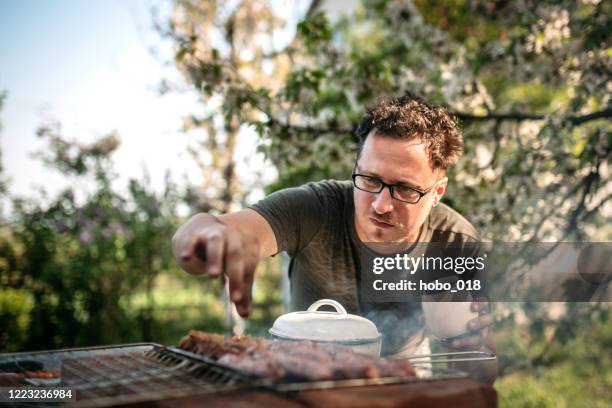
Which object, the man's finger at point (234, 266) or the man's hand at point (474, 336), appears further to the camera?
the man's hand at point (474, 336)

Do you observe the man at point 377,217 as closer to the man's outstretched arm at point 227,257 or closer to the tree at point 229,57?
the man's outstretched arm at point 227,257

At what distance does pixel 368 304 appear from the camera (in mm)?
2729

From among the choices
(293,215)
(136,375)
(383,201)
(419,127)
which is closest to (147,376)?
(136,375)

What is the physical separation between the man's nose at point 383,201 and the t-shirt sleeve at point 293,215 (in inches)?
14.4

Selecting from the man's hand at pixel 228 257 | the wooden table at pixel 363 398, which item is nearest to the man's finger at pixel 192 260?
the man's hand at pixel 228 257

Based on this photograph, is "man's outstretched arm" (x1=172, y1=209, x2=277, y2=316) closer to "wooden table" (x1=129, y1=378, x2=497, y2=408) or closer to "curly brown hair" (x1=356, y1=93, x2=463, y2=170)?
"wooden table" (x1=129, y1=378, x2=497, y2=408)

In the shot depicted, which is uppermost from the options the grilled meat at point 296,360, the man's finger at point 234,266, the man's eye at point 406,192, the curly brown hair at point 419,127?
the curly brown hair at point 419,127

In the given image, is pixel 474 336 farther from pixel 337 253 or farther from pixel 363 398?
pixel 363 398

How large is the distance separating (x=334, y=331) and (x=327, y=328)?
3cm

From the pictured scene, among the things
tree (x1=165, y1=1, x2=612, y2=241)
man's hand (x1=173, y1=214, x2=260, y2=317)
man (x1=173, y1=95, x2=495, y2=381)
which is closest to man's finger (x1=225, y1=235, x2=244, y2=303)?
man's hand (x1=173, y1=214, x2=260, y2=317)

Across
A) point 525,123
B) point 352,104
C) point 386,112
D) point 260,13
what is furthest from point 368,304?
point 260,13

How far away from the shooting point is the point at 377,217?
2529 millimetres

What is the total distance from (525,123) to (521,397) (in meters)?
3.31

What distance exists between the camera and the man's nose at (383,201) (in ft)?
8.08
